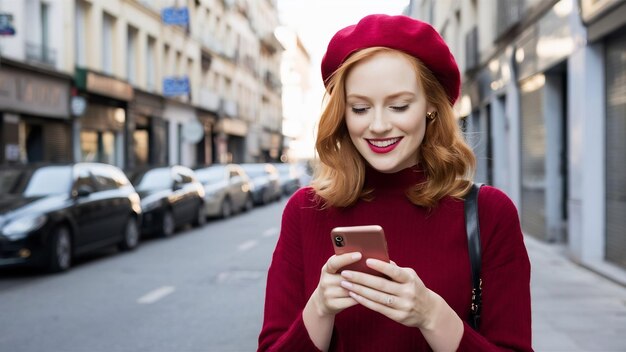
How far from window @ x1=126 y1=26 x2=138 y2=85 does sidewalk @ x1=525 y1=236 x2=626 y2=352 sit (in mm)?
22209

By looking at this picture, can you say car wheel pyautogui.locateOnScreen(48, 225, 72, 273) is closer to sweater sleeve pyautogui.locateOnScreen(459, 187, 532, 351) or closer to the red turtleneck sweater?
the red turtleneck sweater

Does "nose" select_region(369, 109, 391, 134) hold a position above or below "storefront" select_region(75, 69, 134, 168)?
below

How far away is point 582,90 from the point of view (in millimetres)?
10094

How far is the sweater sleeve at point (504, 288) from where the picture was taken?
185 cm

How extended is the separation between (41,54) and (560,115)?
1471 cm

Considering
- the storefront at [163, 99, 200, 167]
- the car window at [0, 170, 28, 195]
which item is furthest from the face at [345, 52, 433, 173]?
the storefront at [163, 99, 200, 167]

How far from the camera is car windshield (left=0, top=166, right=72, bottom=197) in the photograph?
10.6 meters

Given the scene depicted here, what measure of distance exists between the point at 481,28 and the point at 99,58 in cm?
1287

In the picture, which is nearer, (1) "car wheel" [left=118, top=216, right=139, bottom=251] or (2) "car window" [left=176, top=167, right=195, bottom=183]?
(1) "car wheel" [left=118, top=216, right=139, bottom=251]

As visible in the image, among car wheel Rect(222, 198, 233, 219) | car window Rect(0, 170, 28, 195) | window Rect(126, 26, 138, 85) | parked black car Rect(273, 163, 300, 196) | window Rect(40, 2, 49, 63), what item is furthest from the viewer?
parked black car Rect(273, 163, 300, 196)

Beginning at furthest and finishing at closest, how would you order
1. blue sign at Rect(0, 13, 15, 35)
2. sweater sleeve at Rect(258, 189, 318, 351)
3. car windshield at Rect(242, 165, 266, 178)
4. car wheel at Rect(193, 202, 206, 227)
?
car windshield at Rect(242, 165, 266, 178) → car wheel at Rect(193, 202, 206, 227) → blue sign at Rect(0, 13, 15, 35) → sweater sleeve at Rect(258, 189, 318, 351)

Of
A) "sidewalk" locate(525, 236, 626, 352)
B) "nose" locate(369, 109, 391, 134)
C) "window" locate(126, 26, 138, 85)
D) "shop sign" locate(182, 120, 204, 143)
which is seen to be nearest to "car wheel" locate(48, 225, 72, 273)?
"sidewalk" locate(525, 236, 626, 352)

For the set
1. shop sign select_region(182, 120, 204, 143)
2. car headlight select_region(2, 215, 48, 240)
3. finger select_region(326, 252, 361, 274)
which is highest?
shop sign select_region(182, 120, 204, 143)

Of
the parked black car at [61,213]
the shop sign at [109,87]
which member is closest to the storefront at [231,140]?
the shop sign at [109,87]
